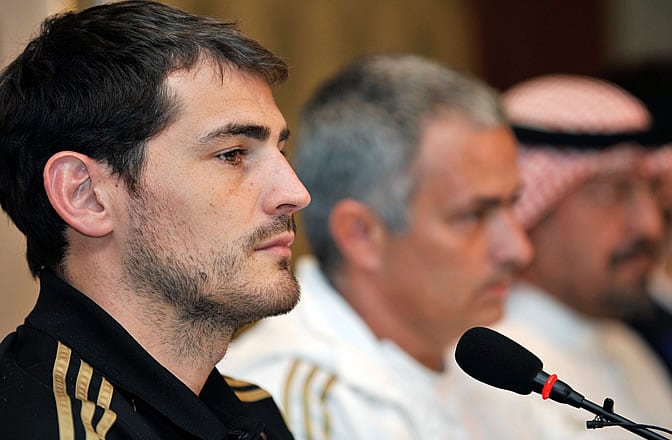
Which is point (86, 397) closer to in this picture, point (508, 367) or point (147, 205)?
point (147, 205)

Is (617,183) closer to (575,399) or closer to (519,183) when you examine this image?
(519,183)

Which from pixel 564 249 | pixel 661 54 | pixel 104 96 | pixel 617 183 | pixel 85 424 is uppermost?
pixel 661 54

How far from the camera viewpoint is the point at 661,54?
5.38 m

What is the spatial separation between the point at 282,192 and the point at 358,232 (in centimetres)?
94

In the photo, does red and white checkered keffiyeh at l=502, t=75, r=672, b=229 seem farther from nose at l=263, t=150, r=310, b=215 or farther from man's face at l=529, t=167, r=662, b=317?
nose at l=263, t=150, r=310, b=215

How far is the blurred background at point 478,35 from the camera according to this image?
13.0ft

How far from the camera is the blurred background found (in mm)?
3969

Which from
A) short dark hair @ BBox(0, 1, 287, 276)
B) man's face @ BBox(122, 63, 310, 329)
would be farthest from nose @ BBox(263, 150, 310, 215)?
short dark hair @ BBox(0, 1, 287, 276)

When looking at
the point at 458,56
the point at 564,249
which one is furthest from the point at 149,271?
the point at 458,56

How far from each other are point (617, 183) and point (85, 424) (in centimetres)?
227

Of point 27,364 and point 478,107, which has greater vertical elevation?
point 478,107

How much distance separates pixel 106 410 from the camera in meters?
1.53

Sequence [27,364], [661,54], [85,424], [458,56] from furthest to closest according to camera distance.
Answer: [661,54] < [458,56] < [27,364] < [85,424]

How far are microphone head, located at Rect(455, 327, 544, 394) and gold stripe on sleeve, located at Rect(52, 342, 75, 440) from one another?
→ 537mm
